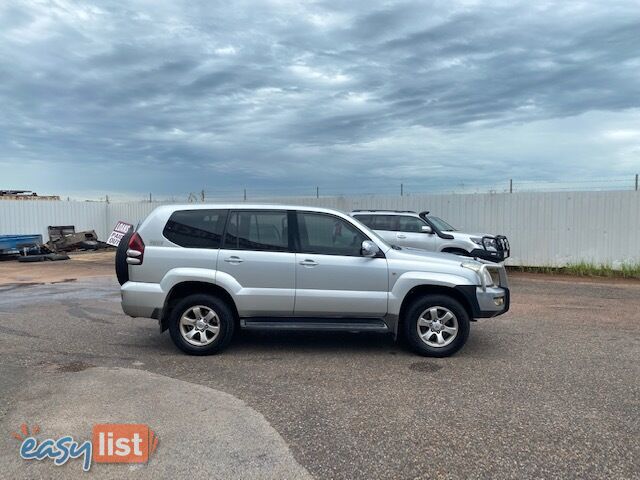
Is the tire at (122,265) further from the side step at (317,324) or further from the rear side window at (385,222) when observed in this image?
the rear side window at (385,222)

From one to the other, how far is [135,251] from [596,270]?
43.8 feet

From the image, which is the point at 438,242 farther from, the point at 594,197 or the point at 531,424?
the point at 531,424

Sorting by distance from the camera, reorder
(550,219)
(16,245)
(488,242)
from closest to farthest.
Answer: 1. (488,242)
2. (550,219)
3. (16,245)

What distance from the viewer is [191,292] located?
21.6 feet

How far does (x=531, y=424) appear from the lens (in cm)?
431

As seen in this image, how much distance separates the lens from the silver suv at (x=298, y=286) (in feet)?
20.9

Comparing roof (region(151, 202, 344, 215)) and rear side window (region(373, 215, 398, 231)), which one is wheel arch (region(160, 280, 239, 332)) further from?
rear side window (region(373, 215, 398, 231))

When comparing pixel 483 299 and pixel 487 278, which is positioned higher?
pixel 487 278

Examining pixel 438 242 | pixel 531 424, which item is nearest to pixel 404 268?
pixel 531 424

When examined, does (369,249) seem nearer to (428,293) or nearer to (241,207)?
(428,293)

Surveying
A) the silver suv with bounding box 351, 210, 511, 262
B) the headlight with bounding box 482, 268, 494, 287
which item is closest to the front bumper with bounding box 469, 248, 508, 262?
the silver suv with bounding box 351, 210, 511, 262

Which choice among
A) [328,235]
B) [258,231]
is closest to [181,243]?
[258,231]

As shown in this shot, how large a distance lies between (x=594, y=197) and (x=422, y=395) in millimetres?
12892

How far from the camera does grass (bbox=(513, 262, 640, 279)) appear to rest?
1481 cm
